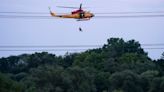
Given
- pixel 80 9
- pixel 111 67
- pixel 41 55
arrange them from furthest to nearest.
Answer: pixel 41 55 < pixel 111 67 < pixel 80 9

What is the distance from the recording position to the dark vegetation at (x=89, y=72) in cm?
8089

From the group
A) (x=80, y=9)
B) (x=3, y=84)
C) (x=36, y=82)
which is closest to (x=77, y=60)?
(x=36, y=82)

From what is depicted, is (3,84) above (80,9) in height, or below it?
below

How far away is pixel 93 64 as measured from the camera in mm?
110125

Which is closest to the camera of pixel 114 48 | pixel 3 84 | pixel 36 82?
pixel 3 84

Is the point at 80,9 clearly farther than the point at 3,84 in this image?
No

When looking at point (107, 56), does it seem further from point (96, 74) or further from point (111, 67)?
point (96, 74)

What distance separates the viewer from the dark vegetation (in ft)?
265

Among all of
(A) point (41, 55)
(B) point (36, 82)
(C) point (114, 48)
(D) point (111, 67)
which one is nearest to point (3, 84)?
(B) point (36, 82)

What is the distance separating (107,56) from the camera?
11781cm

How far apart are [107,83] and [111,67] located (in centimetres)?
1062

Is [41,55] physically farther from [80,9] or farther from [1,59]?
[80,9]

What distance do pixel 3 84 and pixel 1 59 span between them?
68.5 m

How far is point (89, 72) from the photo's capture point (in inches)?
3676
